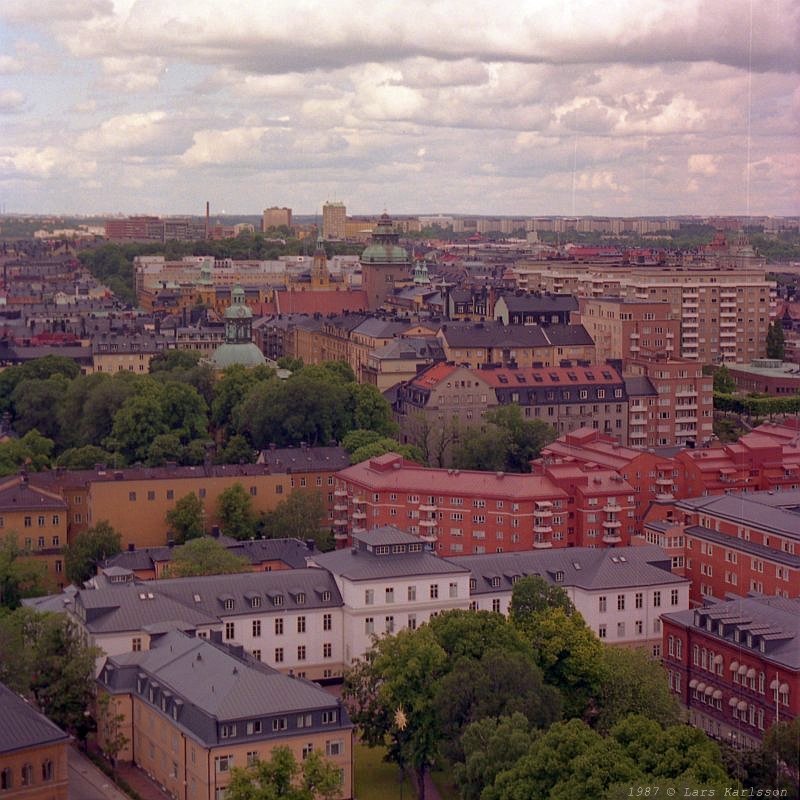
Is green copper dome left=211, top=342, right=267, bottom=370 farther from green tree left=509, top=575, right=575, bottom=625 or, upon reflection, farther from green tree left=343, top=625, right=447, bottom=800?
green tree left=343, top=625, right=447, bottom=800

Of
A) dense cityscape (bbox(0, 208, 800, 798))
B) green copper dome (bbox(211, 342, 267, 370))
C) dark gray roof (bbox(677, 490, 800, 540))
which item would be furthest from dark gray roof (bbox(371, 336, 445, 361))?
dark gray roof (bbox(677, 490, 800, 540))

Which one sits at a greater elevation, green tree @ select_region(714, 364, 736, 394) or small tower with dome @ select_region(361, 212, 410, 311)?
small tower with dome @ select_region(361, 212, 410, 311)

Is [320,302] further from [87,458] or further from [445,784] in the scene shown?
[445,784]

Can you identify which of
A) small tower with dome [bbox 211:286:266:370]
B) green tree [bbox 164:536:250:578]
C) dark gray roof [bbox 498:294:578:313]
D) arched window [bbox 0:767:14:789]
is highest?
dark gray roof [bbox 498:294:578:313]

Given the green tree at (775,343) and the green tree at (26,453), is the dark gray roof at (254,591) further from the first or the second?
the green tree at (775,343)

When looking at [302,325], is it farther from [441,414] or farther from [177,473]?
[177,473]

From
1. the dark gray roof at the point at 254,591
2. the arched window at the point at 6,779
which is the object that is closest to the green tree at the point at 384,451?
the dark gray roof at the point at 254,591

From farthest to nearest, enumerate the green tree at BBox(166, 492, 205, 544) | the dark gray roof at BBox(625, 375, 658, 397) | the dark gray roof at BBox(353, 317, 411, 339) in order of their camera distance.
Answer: the dark gray roof at BBox(353, 317, 411, 339)
the dark gray roof at BBox(625, 375, 658, 397)
the green tree at BBox(166, 492, 205, 544)
